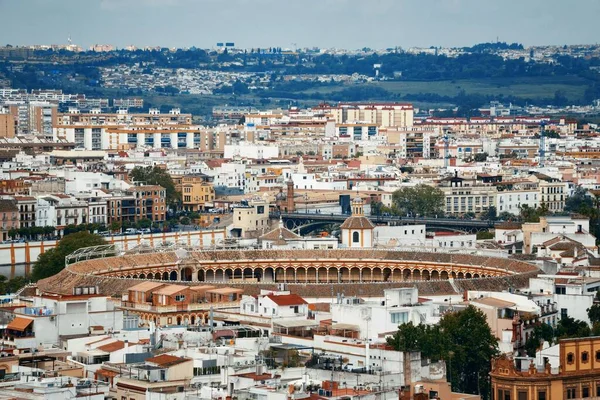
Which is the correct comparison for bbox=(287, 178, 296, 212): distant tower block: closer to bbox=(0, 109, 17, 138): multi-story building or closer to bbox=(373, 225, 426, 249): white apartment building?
bbox=(373, 225, 426, 249): white apartment building

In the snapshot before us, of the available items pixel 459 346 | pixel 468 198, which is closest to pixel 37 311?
pixel 459 346

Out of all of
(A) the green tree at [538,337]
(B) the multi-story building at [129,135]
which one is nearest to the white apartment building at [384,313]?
(A) the green tree at [538,337]

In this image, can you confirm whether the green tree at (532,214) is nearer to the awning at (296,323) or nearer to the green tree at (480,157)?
the awning at (296,323)

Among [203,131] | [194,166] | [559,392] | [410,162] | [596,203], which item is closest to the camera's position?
[559,392]

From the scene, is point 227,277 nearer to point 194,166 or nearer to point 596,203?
point 596,203

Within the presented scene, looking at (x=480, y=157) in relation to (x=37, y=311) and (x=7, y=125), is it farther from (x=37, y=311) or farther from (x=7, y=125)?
→ (x=37, y=311)

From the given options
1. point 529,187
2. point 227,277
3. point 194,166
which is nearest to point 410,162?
point 194,166
